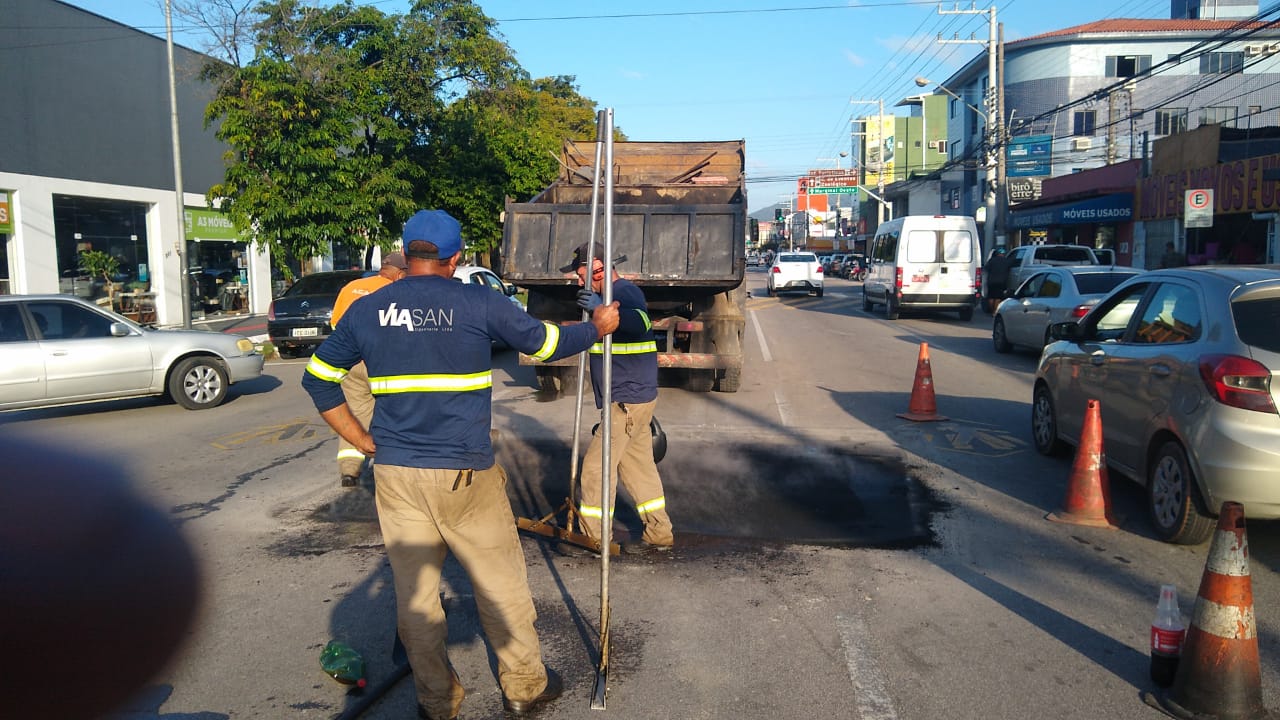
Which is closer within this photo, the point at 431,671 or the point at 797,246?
the point at 431,671

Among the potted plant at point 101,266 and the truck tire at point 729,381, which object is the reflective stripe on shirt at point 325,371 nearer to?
the truck tire at point 729,381

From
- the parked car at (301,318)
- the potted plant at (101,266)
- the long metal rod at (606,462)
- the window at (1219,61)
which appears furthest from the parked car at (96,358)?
the window at (1219,61)

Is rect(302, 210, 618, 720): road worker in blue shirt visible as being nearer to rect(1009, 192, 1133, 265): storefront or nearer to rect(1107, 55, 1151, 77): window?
rect(1009, 192, 1133, 265): storefront

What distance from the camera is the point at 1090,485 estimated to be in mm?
6590

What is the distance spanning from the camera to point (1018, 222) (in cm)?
4253

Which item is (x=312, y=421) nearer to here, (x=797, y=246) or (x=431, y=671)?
(x=431, y=671)

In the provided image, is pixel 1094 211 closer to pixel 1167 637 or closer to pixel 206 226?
pixel 206 226

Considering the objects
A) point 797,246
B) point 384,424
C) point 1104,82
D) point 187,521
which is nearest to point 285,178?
point 187,521

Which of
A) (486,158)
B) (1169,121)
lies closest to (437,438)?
(486,158)

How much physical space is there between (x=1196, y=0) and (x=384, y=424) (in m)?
66.4

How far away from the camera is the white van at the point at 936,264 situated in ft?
76.2

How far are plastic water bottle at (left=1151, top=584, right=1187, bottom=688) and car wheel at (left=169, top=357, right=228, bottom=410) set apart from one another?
10.9 meters

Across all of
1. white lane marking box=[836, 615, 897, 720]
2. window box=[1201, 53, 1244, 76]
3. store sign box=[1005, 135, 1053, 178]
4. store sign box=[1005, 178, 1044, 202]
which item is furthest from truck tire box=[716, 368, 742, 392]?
window box=[1201, 53, 1244, 76]

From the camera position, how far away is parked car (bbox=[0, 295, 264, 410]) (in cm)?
1084
